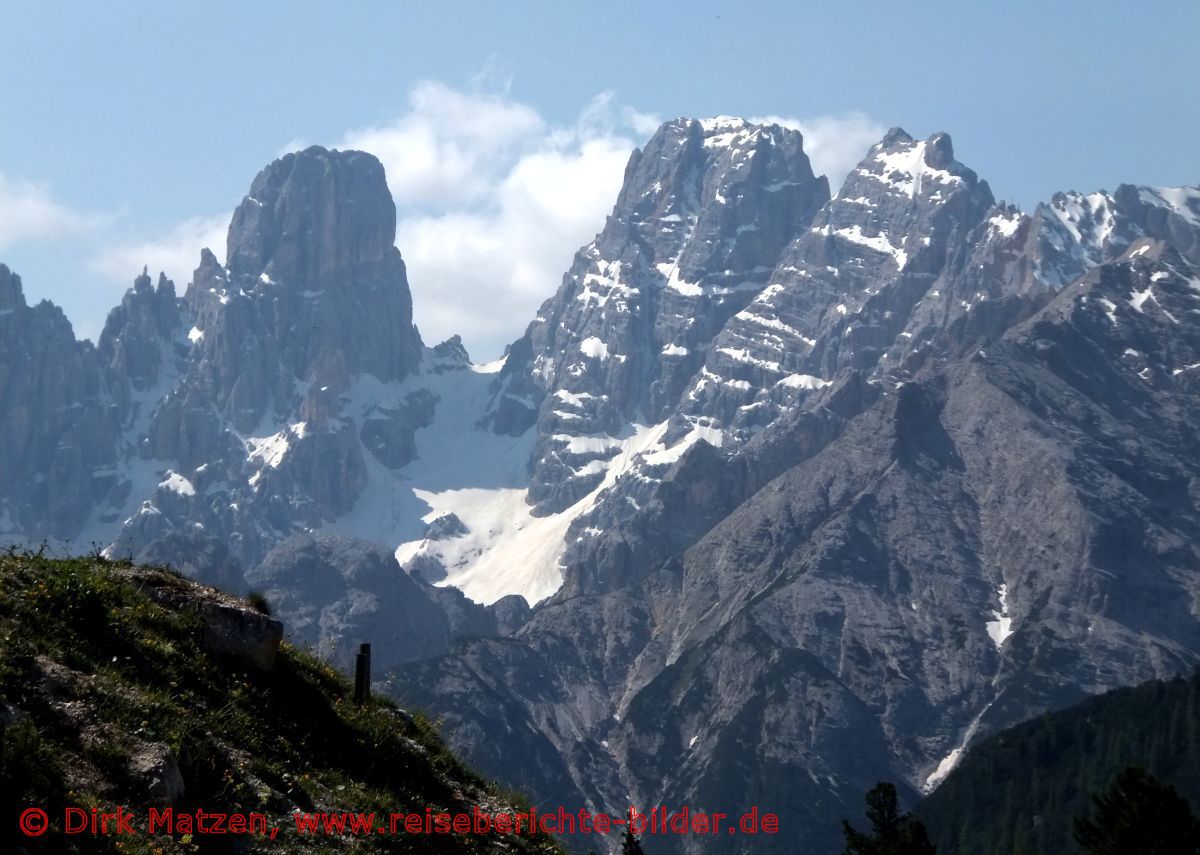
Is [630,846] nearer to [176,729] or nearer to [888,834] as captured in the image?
[888,834]

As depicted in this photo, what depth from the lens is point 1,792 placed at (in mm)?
20641

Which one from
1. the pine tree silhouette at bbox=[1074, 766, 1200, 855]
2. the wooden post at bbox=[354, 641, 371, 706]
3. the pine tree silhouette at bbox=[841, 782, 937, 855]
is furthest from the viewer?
the pine tree silhouette at bbox=[841, 782, 937, 855]

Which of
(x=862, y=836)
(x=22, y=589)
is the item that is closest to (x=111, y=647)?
(x=22, y=589)

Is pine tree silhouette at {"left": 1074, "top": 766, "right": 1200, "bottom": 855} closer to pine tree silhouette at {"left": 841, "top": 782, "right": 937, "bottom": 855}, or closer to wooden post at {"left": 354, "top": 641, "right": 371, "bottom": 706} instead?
pine tree silhouette at {"left": 841, "top": 782, "right": 937, "bottom": 855}

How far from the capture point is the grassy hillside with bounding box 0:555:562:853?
22719 mm

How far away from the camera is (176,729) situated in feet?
82.8

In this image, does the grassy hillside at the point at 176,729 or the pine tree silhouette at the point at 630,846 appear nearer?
the grassy hillside at the point at 176,729

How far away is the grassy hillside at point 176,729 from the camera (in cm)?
2272

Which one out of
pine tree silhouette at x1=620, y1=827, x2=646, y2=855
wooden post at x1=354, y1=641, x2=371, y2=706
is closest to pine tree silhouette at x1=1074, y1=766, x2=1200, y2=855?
pine tree silhouette at x1=620, y1=827, x2=646, y2=855

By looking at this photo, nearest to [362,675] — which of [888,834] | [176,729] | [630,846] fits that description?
[176,729]

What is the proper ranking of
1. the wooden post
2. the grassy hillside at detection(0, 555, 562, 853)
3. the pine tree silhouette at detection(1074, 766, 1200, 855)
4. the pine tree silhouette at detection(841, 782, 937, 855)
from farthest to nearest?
the pine tree silhouette at detection(841, 782, 937, 855), the pine tree silhouette at detection(1074, 766, 1200, 855), the wooden post, the grassy hillside at detection(0, 555, 562, 853)

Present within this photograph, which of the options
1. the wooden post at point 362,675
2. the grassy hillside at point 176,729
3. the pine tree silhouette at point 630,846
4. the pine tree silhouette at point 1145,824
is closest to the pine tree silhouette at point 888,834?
the pine tree silhouette at point 1145,824

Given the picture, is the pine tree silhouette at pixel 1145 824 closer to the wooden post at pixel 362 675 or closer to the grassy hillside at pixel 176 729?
the grassy hillside at pixel 176 729

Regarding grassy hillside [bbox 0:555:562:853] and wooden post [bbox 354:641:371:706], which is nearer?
grassy hillside [bbox 0:555:562:853]
